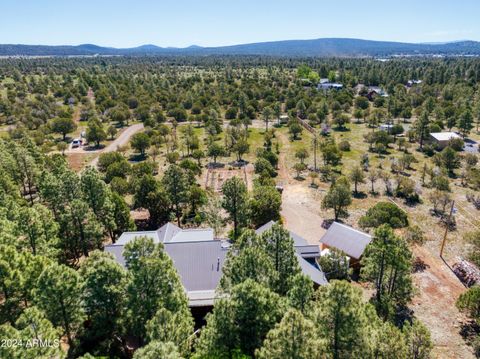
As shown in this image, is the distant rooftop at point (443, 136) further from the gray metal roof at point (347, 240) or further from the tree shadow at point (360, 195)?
the gray metal roof at point (347, 240)

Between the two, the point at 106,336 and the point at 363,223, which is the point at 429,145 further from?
the point at 106,336

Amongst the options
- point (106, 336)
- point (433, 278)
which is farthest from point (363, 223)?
point (106, 336)

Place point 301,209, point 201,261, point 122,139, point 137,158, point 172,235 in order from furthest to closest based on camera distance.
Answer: point 122,139 < point 137,158 < point 301,209 < point 172,235 < point 201,261

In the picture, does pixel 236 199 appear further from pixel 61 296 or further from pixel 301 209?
pixel 61 296

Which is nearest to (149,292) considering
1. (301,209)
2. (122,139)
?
(301,209)

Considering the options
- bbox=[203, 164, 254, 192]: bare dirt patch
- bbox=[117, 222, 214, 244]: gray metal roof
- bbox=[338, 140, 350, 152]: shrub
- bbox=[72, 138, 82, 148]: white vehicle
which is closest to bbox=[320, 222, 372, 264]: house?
bbox=[117, 222, 214, 244]: gray metal roof

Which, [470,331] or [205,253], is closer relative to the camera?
[470,331]
